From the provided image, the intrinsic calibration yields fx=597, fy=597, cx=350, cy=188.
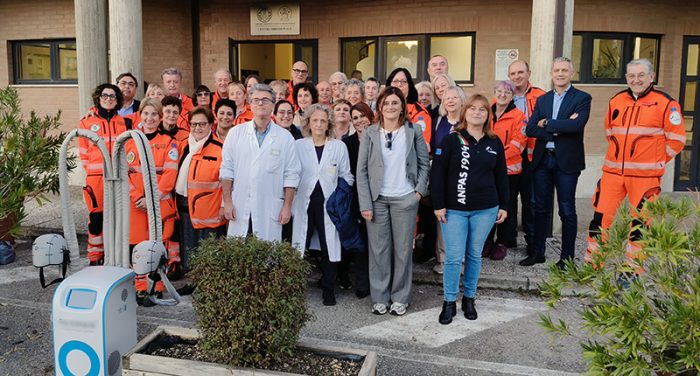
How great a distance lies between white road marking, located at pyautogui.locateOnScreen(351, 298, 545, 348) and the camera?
15.4 feet

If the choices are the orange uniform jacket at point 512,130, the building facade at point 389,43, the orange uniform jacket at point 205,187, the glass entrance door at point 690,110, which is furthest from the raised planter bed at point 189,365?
the glass entrance door at point 690,110

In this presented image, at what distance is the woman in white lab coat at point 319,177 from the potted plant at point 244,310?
1.92 metres

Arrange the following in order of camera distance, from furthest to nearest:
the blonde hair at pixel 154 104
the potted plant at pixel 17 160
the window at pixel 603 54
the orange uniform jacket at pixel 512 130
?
the window at pixel 603 54 < the orange uniform jacket at pixel 512 130 < the blonde hair at pixel 154 104 < the potted plant at pixel 17 160

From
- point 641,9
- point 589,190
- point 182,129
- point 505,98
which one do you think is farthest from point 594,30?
point 182,129

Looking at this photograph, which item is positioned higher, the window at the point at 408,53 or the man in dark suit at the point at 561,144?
the window at the point at 408,53

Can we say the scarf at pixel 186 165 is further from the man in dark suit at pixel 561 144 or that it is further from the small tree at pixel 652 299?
the small tree at pixel 652 299

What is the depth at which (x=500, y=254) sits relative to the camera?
254 inches

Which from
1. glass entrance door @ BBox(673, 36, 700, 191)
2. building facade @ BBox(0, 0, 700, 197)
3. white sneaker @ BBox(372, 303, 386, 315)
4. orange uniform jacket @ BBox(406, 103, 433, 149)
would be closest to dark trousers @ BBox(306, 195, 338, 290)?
white sneaker @ BBox(372, 303, 386, 315)

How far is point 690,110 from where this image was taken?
10.5 metres

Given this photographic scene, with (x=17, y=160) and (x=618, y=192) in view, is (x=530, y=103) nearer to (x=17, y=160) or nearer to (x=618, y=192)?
(x=618, y=192)

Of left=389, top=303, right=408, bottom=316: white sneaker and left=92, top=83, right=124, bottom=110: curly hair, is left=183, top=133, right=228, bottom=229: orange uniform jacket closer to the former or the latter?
left=92, top=83, right=124, bottom=110: curly hair

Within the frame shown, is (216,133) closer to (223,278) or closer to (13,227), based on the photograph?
(13,227)

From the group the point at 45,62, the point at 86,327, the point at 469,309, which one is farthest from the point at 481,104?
the point at 45,62

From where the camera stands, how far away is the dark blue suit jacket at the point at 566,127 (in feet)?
18.8
